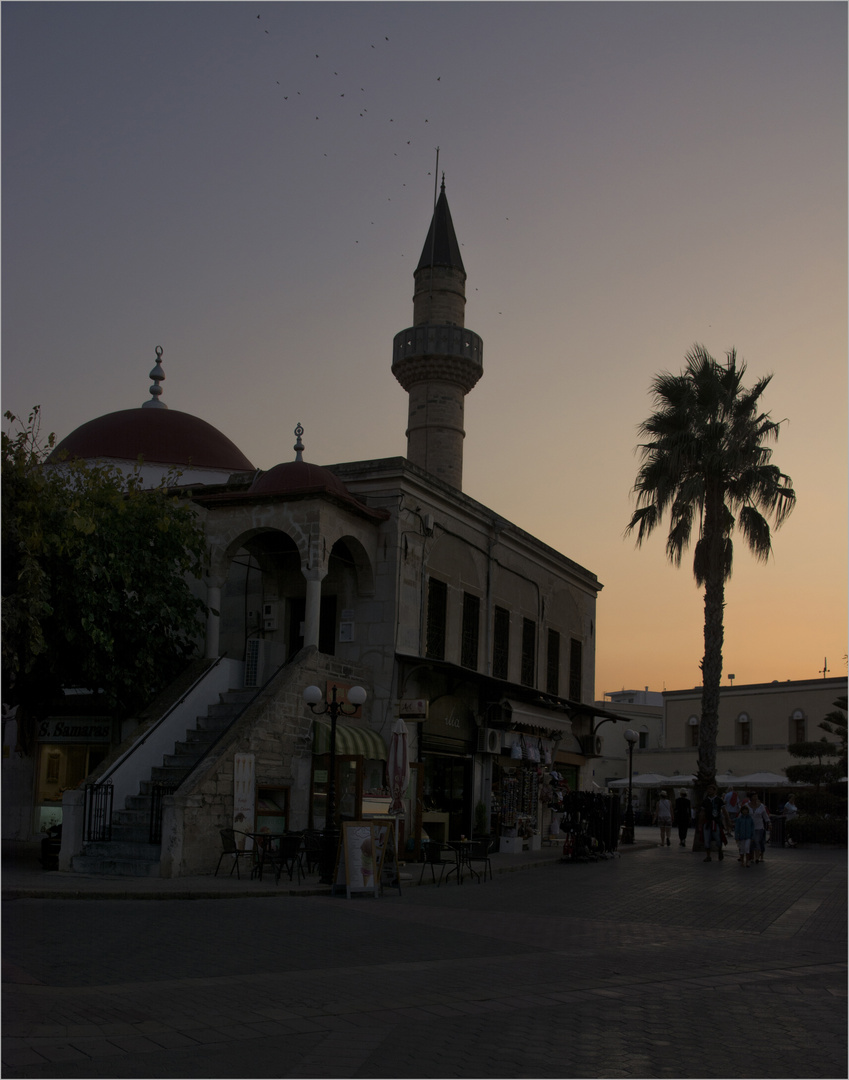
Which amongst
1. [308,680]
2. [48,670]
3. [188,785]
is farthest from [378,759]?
[48,670]

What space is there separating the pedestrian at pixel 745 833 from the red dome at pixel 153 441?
14754 millimetres

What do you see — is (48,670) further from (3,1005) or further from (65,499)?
(3,1005)

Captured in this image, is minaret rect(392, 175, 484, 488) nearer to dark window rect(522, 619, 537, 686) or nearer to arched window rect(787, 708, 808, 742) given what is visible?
dark window rect(522, 619, 537, 686)

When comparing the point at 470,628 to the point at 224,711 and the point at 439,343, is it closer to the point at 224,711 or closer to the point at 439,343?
the point at 224,711

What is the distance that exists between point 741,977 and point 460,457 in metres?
27.1

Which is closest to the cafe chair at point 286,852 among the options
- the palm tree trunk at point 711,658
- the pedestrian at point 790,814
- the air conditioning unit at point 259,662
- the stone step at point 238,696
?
the stone step at point 238,696

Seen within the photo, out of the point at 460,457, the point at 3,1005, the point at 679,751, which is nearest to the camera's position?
the point at 3,1005

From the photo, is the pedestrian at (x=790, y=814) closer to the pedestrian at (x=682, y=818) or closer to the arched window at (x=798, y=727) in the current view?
the pedestrian at (x=682, y=818)

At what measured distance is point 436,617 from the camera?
76.4ft

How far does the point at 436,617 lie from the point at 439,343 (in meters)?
14.7

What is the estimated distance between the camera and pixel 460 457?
117ft

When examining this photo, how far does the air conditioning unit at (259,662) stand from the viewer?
21328 mm

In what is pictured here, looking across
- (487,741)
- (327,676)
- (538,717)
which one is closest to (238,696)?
(327,676)

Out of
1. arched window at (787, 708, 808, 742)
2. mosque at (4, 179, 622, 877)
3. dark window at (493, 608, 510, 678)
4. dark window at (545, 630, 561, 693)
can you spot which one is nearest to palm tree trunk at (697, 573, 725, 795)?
mosque at (4, 179, 622, 877)
